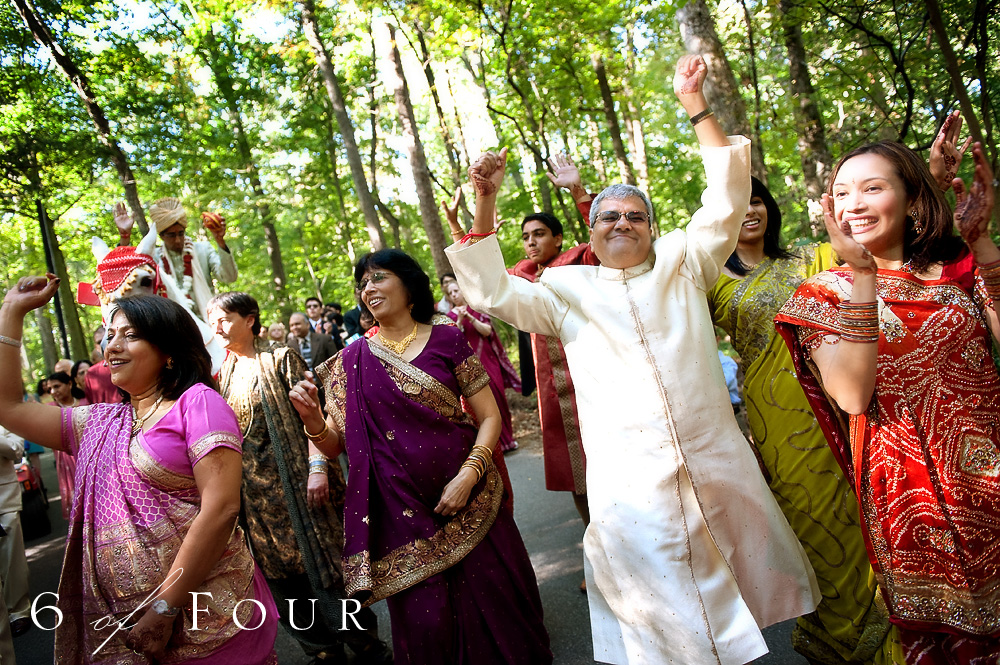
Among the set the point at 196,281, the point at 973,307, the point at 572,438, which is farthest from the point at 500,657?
the point at 196,281

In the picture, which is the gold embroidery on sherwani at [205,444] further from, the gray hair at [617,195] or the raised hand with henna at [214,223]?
the raised hand with henna at [214,223]

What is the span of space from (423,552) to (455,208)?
1.45 meters

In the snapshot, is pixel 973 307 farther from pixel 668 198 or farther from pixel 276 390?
pixel 668 198

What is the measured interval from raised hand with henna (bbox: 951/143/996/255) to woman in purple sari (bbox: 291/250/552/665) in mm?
1852

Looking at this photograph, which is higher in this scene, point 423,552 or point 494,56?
point 494,56

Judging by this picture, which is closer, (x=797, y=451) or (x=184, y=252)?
(x=797, y=451)

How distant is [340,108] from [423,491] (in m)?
8.67

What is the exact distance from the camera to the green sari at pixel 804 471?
2357 millimetres

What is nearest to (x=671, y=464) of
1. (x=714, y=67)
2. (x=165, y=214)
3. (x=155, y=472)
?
(x=155, y=472)

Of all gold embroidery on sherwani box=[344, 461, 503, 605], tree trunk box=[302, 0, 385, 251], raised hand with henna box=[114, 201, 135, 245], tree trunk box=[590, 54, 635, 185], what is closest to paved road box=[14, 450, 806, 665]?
gold embroidery on sherwani box=[344, 461, 503, 605]

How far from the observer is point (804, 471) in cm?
251

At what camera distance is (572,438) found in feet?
12.2

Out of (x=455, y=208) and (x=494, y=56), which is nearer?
(x=455, y=208)

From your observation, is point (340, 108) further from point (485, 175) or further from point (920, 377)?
point (920, 377)
